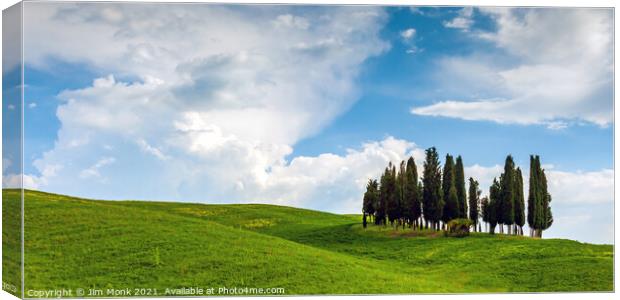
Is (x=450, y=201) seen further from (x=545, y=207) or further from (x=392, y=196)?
(x=545, y=207)

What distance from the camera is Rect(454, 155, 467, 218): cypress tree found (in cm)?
2383

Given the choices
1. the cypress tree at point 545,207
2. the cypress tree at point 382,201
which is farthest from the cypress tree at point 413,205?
the cypress tree at point 545,207

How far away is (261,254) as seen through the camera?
73.1 feet

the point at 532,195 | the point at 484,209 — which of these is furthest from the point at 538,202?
the point at 484,209

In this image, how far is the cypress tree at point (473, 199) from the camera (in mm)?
24466

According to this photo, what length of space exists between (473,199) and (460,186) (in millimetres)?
862

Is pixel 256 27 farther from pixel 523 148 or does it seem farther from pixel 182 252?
pixel 523 148

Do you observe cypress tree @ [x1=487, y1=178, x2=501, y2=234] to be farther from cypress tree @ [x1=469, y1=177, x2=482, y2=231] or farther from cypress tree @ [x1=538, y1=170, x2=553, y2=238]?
cypress tree @ [x1=538, y1=170, x2=553, y2=238]

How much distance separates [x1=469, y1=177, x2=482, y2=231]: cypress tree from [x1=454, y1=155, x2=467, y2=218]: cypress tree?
203 mm

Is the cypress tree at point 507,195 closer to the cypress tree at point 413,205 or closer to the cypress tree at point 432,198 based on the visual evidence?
the cypress tree at point 432,198

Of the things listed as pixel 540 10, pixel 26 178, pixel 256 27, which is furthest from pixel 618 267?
pixel 26 178

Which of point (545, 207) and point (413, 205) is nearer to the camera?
point (545, 207)

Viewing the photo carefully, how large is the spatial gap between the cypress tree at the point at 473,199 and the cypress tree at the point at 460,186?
0.67 feet

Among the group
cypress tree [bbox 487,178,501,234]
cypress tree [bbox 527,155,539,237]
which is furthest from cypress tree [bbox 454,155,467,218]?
cypress tree [bbox 527,155,539,237]
